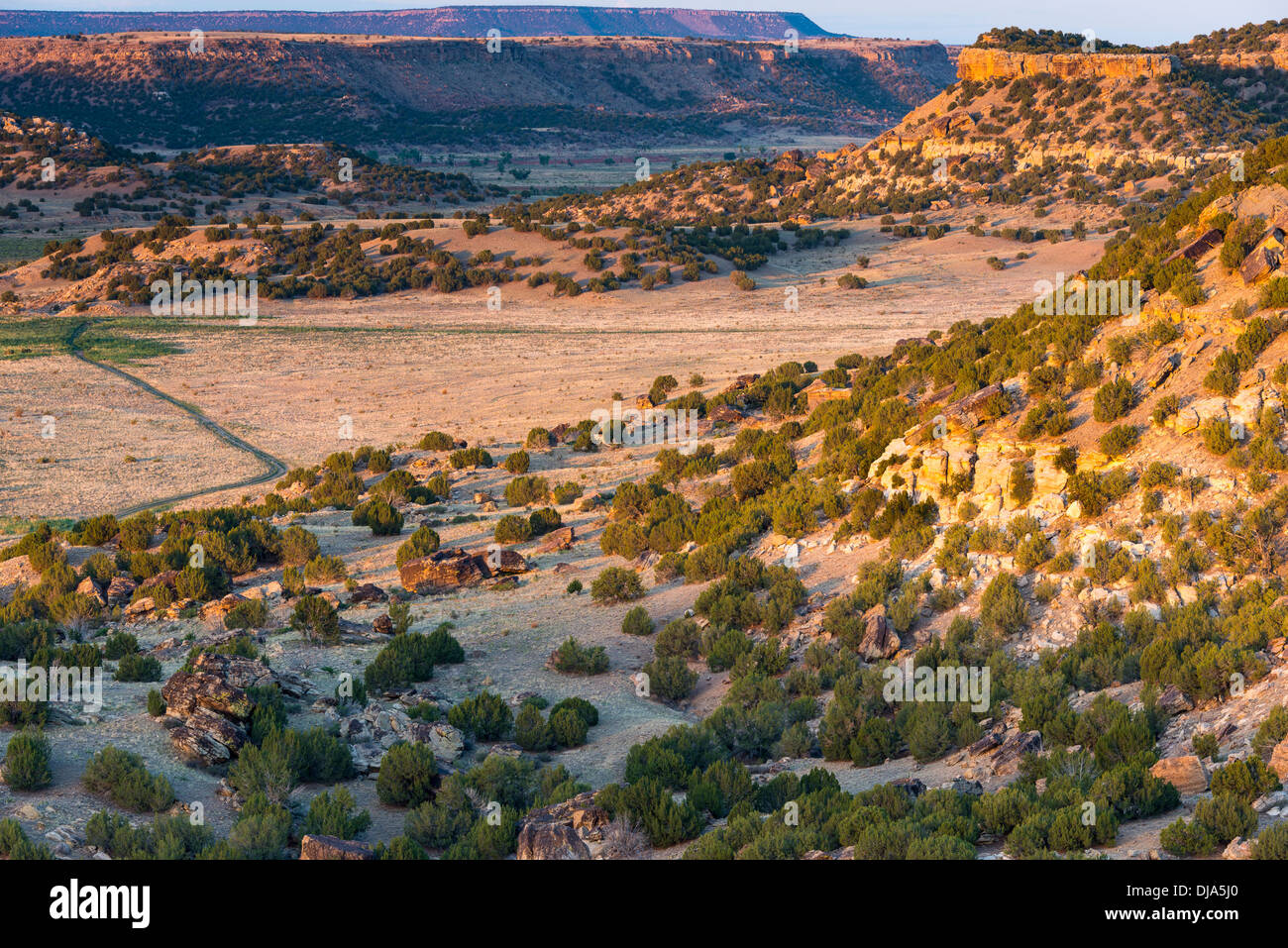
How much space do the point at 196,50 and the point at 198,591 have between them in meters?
142

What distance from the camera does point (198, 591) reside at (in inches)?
695

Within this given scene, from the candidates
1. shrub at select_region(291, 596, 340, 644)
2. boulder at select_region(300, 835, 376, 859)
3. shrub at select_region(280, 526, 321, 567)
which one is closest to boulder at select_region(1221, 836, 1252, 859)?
boulder at select_region(300, 835, 376, 859)

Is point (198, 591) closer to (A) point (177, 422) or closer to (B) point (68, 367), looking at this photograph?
(A) point (177, 422)

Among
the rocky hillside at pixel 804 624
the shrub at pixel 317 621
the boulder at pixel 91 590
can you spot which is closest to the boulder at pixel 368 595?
the rocky hillside at pixel 804 624

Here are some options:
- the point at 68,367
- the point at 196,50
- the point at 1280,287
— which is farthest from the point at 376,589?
the point at 196,50

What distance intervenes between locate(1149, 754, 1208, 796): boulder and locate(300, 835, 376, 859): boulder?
626 cm

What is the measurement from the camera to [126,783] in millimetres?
9766

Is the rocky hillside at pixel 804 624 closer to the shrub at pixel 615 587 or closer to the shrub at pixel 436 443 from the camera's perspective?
the shrub at pixel 615 587

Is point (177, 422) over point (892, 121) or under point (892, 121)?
under

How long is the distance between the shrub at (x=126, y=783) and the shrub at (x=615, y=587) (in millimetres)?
8047

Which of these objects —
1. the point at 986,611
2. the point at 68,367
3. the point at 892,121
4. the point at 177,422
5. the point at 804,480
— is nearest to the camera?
the point at 986,611

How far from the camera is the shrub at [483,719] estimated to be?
1232 cm

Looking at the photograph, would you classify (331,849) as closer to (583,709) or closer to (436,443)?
(583,709)
